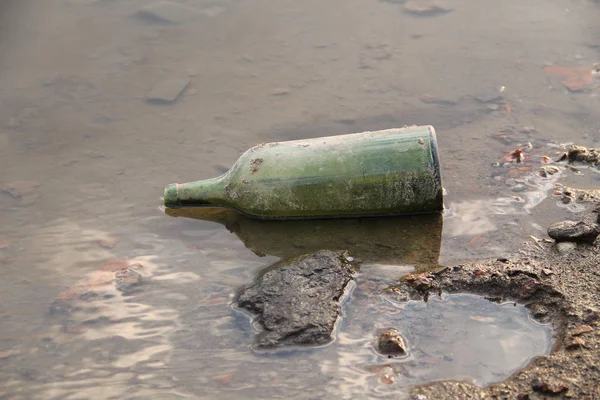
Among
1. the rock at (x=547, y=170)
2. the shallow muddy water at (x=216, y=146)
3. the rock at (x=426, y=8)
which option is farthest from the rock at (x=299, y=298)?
the rock at (x=426, y=8)

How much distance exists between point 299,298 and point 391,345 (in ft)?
1.40

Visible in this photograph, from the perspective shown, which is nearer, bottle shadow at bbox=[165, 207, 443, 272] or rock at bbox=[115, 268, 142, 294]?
rock at bbox=[115, 268, 142, 294]

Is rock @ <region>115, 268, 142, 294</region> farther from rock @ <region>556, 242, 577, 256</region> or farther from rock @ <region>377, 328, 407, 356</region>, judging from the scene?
rock @ <region>556, 242, 577, 256</region>

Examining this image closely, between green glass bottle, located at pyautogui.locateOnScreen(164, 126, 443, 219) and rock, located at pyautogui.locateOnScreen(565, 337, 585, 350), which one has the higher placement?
green glass bottle, located at pyautogui.locateOnScreen(164, 126, 443, 219)

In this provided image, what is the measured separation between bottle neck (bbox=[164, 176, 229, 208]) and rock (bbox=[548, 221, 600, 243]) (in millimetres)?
1554

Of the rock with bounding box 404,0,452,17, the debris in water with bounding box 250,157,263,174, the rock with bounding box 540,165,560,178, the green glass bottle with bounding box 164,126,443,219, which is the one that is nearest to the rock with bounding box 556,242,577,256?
the green glass bottle with bounding box 164,126,443,219

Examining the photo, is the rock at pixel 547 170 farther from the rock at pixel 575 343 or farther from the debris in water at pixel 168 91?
the debris in water at pixel 168 91

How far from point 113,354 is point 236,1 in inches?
164

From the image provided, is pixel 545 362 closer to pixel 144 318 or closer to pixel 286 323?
pixel 286 323

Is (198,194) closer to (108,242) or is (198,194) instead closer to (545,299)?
(108,242)

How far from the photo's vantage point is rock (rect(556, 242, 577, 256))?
2.91 metres

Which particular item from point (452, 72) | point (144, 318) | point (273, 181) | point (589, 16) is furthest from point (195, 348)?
point (589, 16)

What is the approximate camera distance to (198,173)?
3828mm

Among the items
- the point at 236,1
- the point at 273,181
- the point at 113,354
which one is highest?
the point at 236,1
